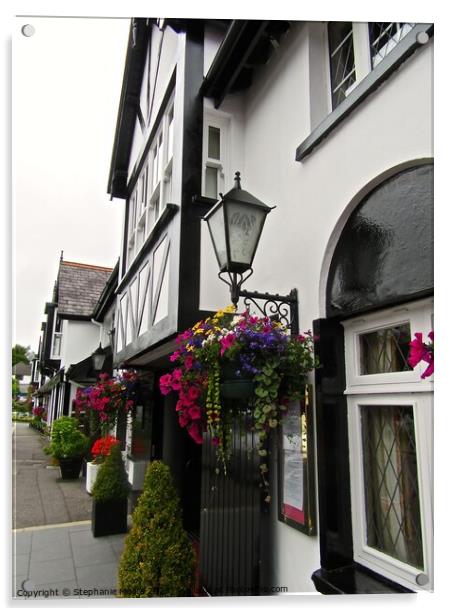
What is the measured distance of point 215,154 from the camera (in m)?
3.58

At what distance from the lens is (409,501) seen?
174 cm

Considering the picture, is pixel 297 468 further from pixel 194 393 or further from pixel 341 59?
pixel 341 59

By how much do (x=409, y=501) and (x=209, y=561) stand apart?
195 cm

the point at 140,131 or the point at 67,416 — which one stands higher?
the point at 140,131

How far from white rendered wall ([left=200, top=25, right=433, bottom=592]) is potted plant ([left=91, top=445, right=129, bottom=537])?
251 centimetres

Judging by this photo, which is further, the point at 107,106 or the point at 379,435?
the point at 107,106

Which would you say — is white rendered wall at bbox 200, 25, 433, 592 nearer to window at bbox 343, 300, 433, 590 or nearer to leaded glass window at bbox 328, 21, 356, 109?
leaded glass window at bbox 328, 21, 356, 109

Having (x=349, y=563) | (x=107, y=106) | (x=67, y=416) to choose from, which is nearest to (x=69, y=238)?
(x=107, y=106)

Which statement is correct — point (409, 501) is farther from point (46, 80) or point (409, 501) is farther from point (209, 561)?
point (46, 80)

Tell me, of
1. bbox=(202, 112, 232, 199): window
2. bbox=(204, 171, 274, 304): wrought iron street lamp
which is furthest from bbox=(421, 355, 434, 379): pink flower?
bbox=(202, 112, 232, 199): window

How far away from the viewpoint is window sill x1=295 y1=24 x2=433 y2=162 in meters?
1.77

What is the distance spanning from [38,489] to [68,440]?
102 cm

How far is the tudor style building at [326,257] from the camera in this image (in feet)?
5.80
